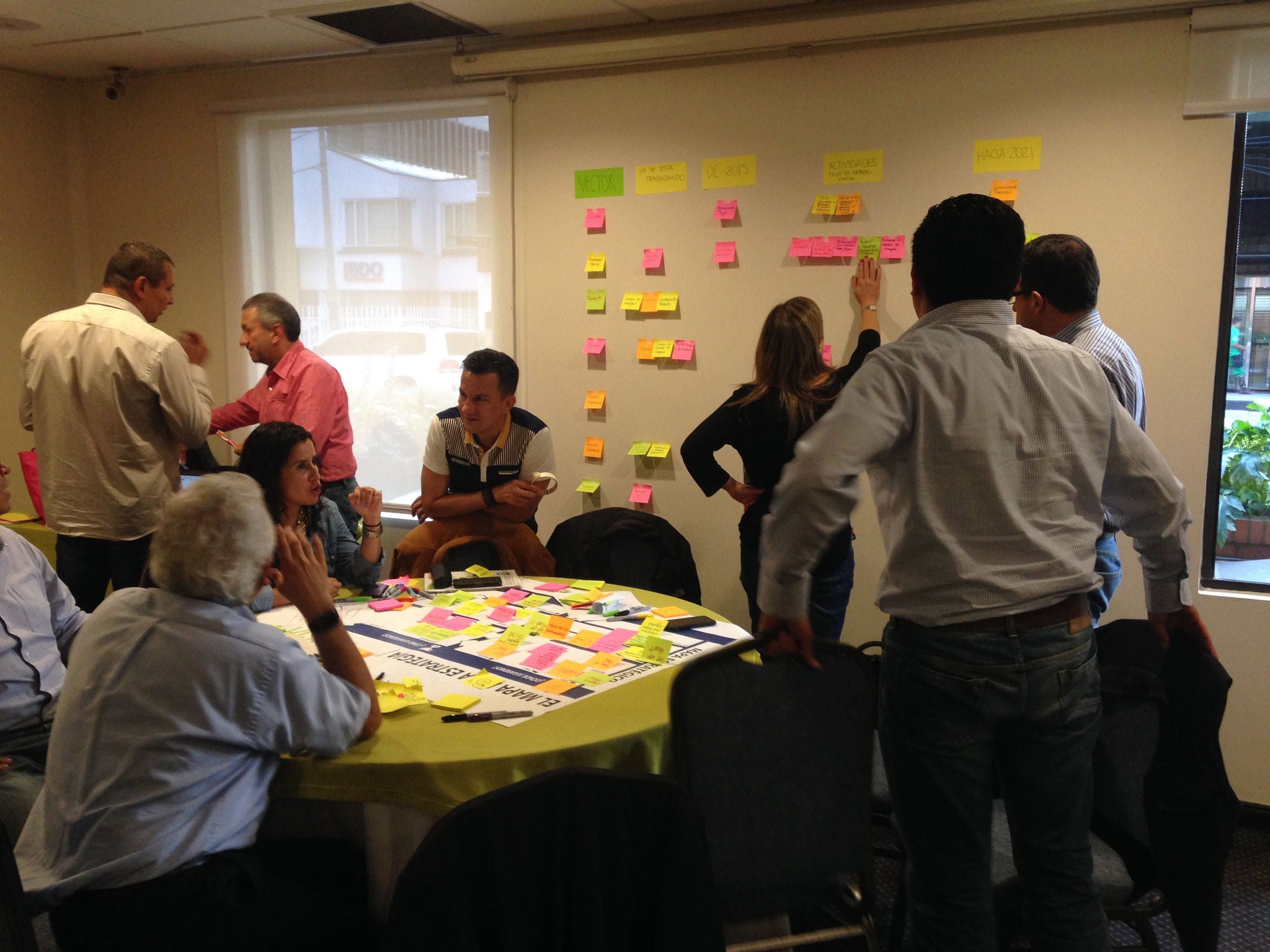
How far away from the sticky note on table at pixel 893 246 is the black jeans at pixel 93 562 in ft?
8.63

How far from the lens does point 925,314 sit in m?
1.61

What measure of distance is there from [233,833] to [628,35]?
3.03 metres

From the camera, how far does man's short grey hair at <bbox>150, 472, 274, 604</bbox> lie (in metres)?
1.49

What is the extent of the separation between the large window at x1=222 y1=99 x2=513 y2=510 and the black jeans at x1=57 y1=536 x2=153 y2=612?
4.18 ft

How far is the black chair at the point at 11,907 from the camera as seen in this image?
122 cm

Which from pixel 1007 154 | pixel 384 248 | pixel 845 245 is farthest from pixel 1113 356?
pixel 384 248

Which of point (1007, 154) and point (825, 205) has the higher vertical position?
point (1007, 154)

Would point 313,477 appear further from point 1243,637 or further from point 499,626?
point 1243,637

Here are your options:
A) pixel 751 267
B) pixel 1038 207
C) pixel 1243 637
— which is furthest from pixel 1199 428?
pixel 751 267

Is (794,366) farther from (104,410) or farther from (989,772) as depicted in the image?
(104,410)

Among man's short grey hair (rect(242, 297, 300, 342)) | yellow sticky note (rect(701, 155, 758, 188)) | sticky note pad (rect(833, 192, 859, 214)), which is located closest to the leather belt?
sticky note pad (rect(833, 192, 859, 214))

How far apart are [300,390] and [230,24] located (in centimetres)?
139

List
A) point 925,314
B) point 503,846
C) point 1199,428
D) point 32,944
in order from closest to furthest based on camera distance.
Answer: point 503,846, point 32,944, point 925,314, point 1199,428

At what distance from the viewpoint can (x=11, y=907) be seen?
1.23 metres
